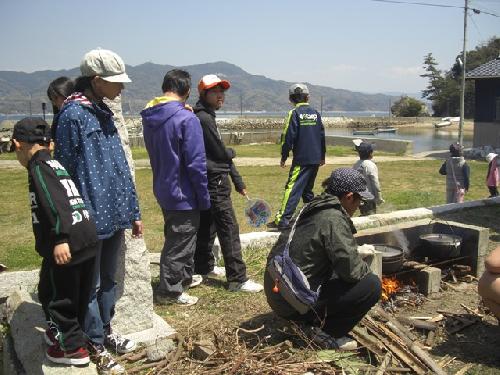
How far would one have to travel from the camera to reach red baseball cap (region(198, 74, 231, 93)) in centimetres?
455

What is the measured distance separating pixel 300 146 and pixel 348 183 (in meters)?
3.20

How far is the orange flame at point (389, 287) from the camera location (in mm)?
4645

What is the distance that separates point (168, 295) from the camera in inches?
172

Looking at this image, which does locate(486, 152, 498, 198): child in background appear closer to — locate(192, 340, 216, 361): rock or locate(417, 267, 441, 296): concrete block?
locate(417, 267, 441, 296): concrete block

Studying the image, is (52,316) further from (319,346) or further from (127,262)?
(319,346)

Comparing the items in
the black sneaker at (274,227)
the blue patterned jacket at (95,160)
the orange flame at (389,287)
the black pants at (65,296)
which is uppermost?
the blue patterned jacket at (95,160)

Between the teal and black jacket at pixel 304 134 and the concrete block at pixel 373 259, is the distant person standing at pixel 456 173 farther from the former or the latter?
the concrete block at pixel 373 259

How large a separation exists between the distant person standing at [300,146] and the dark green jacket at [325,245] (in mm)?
3139

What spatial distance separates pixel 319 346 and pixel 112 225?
167cm

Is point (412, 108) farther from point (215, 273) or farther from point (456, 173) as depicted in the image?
point (215, 273)

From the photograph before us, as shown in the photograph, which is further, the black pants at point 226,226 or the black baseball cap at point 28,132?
the black pants at point 226,226

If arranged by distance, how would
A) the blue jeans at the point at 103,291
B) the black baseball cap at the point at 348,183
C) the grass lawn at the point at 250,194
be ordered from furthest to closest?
the grass lawn at the point at 250,194
the black baseball cap at the point at 348,183
the blue jeans at the point at 103,291

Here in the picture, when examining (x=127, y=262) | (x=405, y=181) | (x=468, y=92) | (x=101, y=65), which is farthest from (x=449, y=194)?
(x=468, y=92)

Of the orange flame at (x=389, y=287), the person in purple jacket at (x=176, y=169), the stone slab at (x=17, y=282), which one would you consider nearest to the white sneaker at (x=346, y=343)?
the orange flame at (x=389, y=287)
